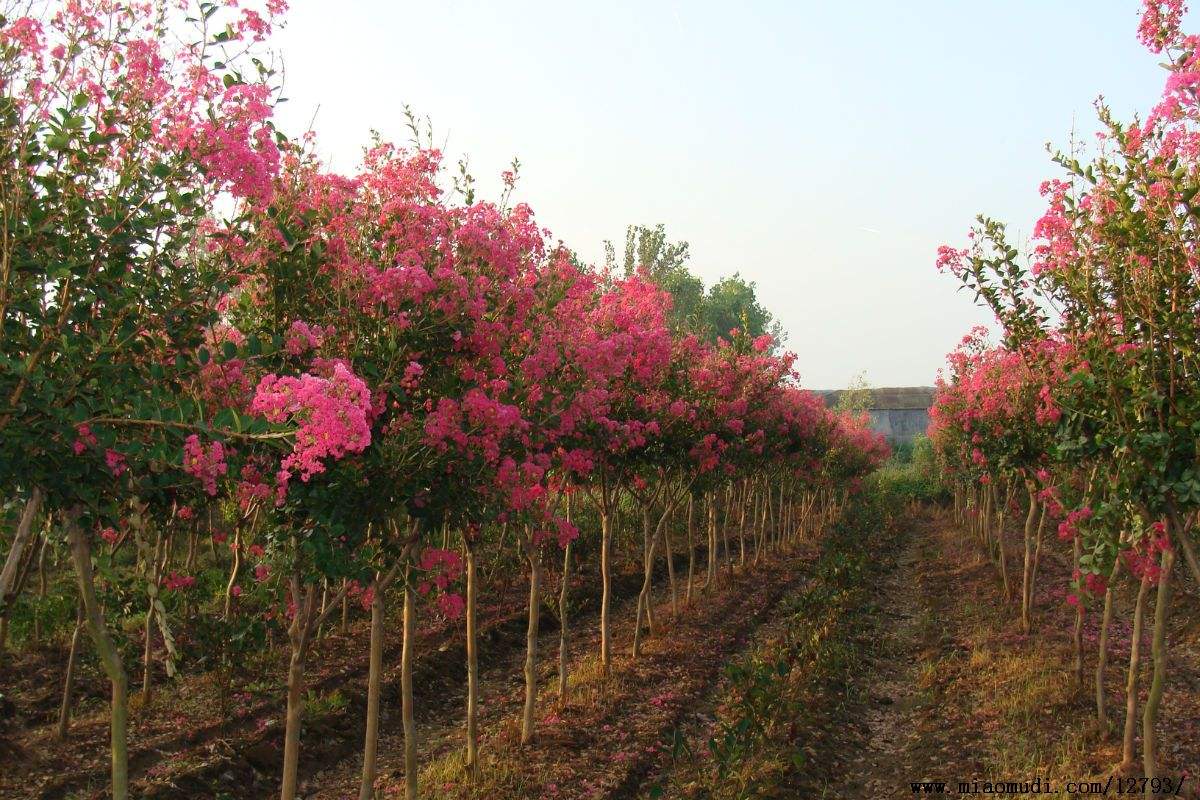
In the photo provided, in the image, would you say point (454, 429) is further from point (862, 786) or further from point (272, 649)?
point (272, 649)

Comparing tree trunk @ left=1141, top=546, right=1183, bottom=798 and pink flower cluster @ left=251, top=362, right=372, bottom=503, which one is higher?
pink flower cluster @ left=251, top=362, right=372, bottom=503

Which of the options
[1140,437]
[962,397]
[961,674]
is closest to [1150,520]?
[1140,437]

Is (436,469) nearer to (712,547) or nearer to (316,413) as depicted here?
(316,413)

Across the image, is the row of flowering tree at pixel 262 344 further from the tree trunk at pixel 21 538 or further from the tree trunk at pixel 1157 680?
the tree trunk at pixel 1157 680

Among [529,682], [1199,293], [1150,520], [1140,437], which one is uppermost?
[1199,293]

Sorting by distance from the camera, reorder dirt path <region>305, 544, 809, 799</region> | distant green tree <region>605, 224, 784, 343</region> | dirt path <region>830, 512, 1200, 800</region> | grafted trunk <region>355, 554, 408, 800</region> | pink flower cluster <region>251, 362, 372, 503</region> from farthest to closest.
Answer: distant green tree <region>605, 224, 784, 343</region> < dirt path <region>830, 512, 1200, 800</region> < dirt path <region>305, 544, 809, 799</region> < grafted trunk <region>355, 554, 408, 800</region> < pink flower cluster <region>251, 362, 372, 503</region>

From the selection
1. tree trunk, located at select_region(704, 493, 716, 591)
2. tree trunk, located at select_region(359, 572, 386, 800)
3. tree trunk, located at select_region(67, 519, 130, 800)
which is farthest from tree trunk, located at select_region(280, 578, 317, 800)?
tree trunk, located at select_region(704, 493, 716, 591)

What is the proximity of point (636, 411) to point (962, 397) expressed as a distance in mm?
8700

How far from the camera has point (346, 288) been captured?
536cm

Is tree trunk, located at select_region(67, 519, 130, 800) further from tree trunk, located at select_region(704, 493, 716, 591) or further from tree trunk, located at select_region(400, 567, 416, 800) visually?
tree trunk, located at select_region(704, 493, 716, 591)

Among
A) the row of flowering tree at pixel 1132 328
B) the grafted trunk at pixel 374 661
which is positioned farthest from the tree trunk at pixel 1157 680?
the grafted trunk at pixel 374 661

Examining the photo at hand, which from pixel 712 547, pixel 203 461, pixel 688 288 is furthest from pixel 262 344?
pixel 688 288

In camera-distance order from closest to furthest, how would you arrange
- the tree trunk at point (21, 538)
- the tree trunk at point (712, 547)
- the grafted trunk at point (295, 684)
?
the tree trunk at point (21, 538), the grafted trunk at point (295, 684), the tree trunk at point (712, 547)

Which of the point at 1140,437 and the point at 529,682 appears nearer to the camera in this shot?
the point at 1140,437
